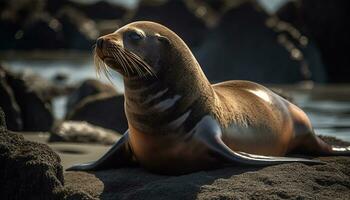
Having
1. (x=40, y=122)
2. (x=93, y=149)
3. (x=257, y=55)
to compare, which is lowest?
(x=257, y=55)

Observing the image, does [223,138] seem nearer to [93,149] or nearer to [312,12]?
[93,149]

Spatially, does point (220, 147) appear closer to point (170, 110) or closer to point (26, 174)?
point (170, 110)

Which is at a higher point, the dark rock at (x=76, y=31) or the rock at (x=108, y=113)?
the rock at (x=108, y=113)

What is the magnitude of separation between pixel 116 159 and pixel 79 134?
304 cm

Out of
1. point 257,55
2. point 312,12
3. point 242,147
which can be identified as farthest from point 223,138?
point 312,12

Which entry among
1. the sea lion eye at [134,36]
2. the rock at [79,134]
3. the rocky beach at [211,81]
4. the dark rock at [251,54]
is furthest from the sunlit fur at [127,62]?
the dark rock at [251,54]

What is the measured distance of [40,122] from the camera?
12.2 m

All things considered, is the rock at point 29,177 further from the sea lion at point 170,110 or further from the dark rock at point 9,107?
the dark rock at point 9,107

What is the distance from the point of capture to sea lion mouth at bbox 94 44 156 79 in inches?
247

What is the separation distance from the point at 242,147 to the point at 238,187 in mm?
1121

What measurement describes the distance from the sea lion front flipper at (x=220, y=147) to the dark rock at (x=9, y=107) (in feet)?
16.8

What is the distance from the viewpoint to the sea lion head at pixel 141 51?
6289 millimetres

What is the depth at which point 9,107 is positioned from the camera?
11.4 metres

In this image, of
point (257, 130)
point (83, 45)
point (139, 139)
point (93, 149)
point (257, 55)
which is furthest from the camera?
point (83, 45)
